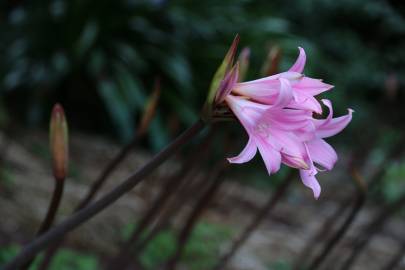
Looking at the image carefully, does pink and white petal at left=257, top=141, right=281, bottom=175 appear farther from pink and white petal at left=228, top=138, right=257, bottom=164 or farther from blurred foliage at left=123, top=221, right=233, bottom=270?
blurred foliage at left=123, top=221, right=233, bottom=270

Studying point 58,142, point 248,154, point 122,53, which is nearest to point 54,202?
point 58,142

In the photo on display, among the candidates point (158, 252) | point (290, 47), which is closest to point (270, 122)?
point (158, 252)

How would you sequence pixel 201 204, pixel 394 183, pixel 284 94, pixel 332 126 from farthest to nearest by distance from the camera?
pixel 394 183
pixel 201 204
pixel 332 126
pixel 284 94

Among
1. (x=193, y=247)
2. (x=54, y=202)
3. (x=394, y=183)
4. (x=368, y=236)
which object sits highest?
(x=54, y=202)

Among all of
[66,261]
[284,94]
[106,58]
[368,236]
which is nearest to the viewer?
[284,94]

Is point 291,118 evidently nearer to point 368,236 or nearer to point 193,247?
point 368,236

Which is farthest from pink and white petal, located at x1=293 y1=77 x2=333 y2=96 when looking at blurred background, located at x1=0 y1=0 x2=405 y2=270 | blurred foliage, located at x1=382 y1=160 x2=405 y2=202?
blurred foliage, located at x1=382 y1=160 x2=405 y2=202

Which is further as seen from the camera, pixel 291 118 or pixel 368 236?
pixel 368 236

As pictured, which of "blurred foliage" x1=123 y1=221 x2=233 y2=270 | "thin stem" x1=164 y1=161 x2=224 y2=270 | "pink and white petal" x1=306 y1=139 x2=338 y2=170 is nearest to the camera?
"pink and white petal" x1=306 y1=139 x2=338 y2=170
